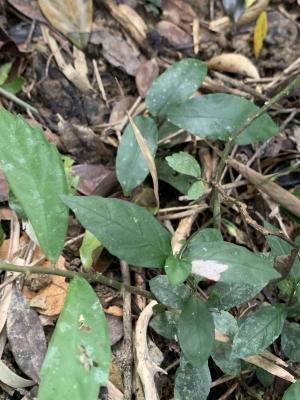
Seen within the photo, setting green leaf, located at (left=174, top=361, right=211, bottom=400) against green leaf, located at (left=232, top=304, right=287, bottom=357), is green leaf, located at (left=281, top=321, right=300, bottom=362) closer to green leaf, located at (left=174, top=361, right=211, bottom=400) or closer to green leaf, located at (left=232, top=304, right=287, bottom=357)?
green leaf, located at (left=232, top=304, right=287, bottom=357)

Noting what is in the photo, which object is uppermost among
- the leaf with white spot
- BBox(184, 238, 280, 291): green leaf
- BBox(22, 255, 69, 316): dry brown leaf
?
BBox(184, 238, 280, 291): green leaf

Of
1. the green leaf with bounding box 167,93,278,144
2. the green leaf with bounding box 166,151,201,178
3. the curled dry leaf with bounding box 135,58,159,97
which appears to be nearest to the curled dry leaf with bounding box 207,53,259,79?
the curled dry leaf with bounding box 135,58,159,97

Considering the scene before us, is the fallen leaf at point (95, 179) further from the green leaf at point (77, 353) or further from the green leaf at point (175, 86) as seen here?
the green leaf at point (77, 353)

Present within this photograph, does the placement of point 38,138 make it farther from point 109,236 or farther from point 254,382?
point 254,382

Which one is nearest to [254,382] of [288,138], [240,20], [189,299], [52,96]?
[189,299]

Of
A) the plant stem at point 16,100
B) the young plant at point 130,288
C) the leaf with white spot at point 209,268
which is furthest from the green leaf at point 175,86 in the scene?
the leaf with white spot at point 209,268

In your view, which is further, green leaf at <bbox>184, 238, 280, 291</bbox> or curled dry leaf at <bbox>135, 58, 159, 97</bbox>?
curled dry leaf at <bbox>135, 58, 159, 97</bbox>
